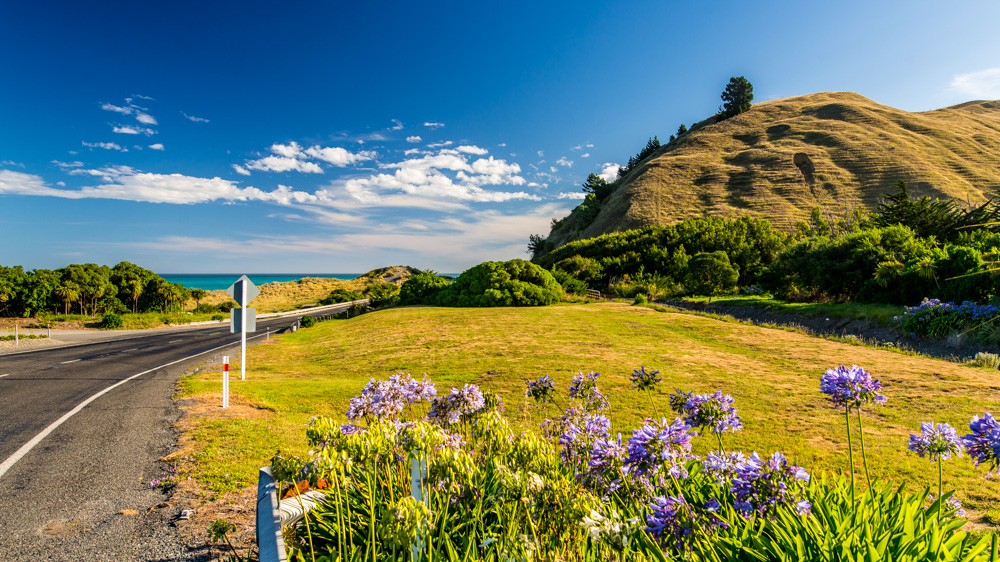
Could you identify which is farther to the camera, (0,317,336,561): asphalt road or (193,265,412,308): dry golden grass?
(193,265,412,308): dry golden grass

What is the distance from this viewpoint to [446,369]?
38.2 feet

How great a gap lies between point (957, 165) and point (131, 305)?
106314mm

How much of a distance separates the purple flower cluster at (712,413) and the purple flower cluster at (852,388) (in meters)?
0.54

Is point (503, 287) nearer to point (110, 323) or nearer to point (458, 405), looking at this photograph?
point (458, 405)

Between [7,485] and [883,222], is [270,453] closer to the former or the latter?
[7,485]

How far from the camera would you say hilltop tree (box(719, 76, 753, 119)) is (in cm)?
9812

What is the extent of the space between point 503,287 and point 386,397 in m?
25.2

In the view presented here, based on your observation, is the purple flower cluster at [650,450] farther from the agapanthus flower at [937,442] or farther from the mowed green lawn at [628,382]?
the mowed green lawn at [628,382]

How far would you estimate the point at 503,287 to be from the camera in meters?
28.5

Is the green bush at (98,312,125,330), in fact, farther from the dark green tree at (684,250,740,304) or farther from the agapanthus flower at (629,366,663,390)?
the dark green tree at (684,250,740,304)

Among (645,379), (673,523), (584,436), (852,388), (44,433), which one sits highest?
(852,388)

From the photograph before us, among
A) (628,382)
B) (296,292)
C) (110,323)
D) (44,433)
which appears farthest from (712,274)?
(296,292)

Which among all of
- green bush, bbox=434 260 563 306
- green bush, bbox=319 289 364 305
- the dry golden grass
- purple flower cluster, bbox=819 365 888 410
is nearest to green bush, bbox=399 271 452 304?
green bush, bbox=434 260 563 306

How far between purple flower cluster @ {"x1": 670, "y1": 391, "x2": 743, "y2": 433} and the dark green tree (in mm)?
26216
